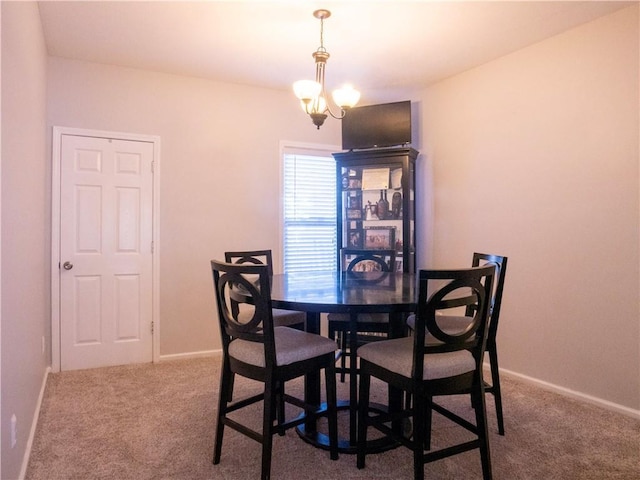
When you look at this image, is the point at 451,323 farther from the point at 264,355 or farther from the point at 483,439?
the point at 264,355

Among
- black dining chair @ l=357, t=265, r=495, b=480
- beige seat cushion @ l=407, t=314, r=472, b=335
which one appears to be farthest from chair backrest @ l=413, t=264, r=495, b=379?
beige seat cushion @ l=407, t=314, r=472, b=335

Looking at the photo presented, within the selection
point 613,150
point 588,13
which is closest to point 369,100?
point 588,13

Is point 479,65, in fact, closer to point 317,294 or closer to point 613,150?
point 613,150

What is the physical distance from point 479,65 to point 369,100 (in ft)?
3.77

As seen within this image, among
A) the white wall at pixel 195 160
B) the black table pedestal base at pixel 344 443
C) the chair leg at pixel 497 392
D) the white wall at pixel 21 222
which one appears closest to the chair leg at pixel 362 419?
the black table pedestal base at pixel 344 443

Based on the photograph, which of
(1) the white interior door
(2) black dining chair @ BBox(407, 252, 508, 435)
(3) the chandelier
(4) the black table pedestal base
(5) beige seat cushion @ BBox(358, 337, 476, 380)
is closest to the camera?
(5) beige seat cushion @ BBox(358, 337, 476, 380)

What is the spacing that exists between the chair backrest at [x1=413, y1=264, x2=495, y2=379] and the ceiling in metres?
1.78

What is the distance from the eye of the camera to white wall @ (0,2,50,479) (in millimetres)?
1698

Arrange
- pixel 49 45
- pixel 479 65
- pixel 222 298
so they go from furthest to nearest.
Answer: pixel 479 65 < pixel 49 45 < pixel 222 298

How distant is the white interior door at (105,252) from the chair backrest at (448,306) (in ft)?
8.87

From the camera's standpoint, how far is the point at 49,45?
3.17m

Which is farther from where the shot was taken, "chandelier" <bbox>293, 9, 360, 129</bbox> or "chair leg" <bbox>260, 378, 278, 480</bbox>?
"chandelier" <bbox>293, 9, 360, 129</bbox>

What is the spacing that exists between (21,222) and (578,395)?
3504mm

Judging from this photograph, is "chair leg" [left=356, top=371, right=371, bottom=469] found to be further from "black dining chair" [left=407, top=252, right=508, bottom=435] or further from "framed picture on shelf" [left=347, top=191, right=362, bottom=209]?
"framed picture on shelf" [left=347, top=191, right=362, bottom=209]
